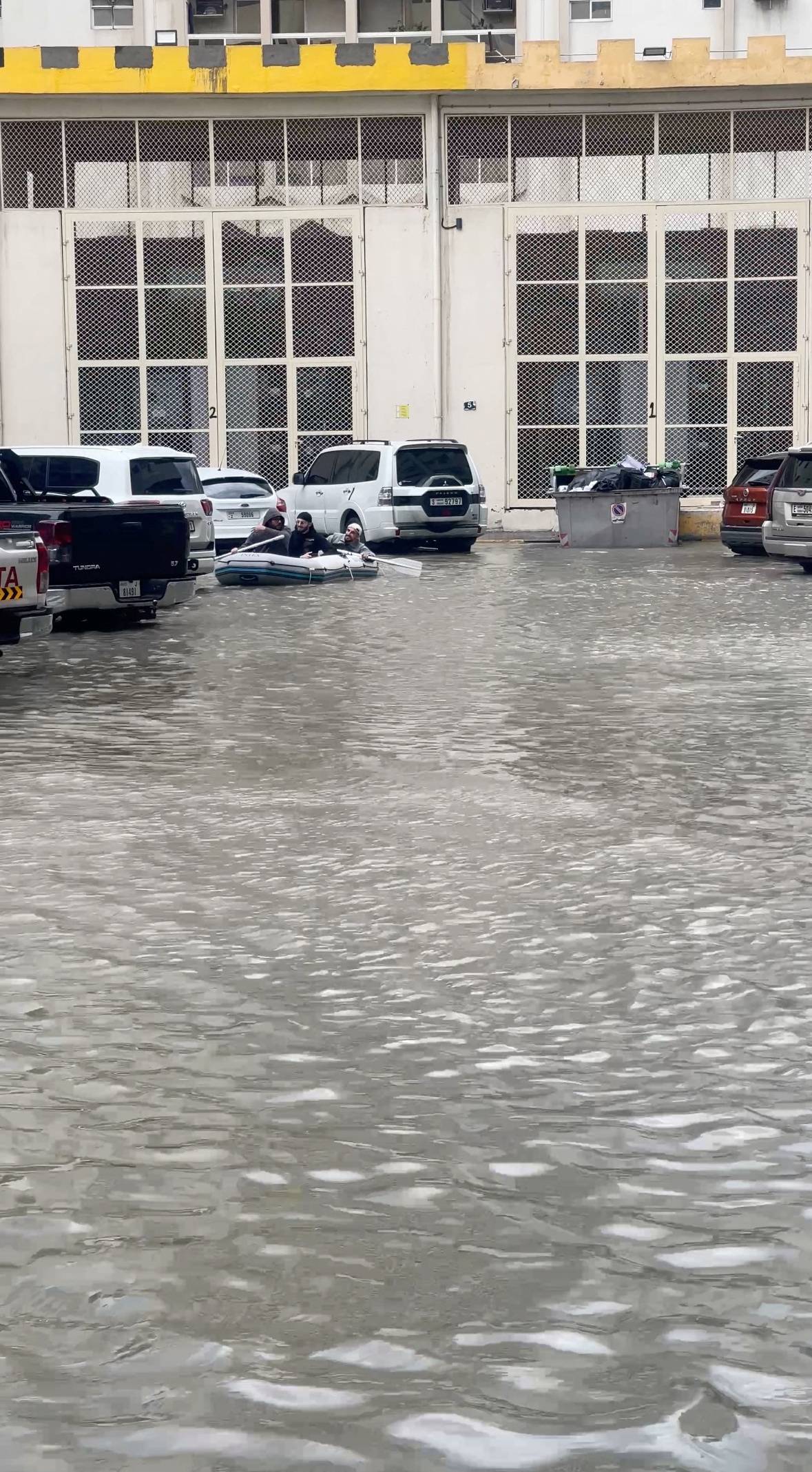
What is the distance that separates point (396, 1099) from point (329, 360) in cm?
3966

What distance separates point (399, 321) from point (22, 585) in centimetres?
2823

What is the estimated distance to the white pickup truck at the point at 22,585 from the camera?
55.3ft

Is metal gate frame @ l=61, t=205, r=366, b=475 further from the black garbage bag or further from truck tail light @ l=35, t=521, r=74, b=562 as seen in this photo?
truck tail light @ l=35, t=521, r=74, b=562

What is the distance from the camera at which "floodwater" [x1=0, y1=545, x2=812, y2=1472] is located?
12.2 ft

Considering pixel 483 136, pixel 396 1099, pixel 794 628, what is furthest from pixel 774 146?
pixel 396 1099

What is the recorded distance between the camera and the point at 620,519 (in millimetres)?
39375

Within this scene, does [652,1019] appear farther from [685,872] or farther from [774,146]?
[774,146]

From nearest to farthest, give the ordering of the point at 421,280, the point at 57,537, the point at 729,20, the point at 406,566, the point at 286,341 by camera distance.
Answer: the point at 57,537 < the point at 406,566 < the point at 421,280 < the point at 286,341 < the point at 729,20

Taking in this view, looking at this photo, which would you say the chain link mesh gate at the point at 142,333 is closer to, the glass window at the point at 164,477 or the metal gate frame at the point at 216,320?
the metal gate frame at the point at 216,320

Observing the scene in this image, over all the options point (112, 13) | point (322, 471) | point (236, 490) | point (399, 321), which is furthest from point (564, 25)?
point (236, 490)

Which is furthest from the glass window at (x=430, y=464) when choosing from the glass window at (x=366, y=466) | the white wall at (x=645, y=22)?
the white wall at (x=645, y=22)

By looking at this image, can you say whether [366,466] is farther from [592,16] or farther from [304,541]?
[592,16]

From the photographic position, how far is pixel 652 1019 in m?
6.31

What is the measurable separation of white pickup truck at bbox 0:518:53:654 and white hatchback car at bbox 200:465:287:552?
18.5 meters
